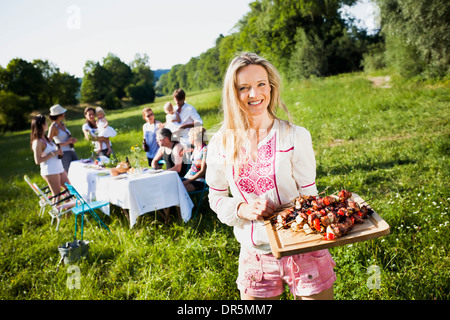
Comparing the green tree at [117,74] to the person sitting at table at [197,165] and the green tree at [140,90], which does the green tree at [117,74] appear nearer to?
the green tree at [140,90]

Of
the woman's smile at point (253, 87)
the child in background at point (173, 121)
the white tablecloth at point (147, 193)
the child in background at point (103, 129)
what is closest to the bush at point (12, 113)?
the child in background at point (103, 129)

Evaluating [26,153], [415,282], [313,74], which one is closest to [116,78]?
[313,74]

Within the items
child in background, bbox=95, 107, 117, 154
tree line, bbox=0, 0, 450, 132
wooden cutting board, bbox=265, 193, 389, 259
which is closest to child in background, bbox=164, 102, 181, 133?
child in background, bbox=95, 107, 117, 154

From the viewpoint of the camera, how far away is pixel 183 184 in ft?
19.4

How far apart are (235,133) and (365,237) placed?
895mm

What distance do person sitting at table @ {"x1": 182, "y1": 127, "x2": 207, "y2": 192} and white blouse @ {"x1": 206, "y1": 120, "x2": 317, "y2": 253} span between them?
403cm

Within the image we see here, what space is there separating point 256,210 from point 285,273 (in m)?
0.41

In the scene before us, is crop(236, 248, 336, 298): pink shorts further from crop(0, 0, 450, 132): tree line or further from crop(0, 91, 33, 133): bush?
crop(0, 91, 33, 133): bush

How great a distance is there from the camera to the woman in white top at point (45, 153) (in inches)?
252

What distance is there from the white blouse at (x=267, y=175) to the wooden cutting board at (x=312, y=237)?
0.15 metres

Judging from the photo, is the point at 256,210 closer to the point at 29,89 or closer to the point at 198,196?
the point at 198,196

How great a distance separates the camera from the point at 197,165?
6043 mm

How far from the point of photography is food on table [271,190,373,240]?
1629mm

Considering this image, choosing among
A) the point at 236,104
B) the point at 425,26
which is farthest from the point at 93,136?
the point at 425,26
